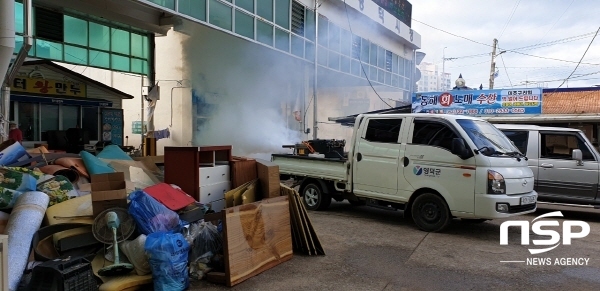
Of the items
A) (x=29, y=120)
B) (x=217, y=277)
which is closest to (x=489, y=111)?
(x=217, y=277)

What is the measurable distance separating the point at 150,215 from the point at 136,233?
26 centimetres

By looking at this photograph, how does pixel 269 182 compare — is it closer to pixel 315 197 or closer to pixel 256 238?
pixel 256 238

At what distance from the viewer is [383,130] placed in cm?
755

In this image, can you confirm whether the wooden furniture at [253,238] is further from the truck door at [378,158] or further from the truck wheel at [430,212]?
the truck wheel at [430,212]

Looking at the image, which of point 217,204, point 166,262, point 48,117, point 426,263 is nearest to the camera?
point 166,262

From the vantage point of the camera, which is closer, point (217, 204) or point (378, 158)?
point (217, 204)

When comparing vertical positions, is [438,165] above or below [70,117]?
below

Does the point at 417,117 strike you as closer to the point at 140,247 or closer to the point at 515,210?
the point at 515,210

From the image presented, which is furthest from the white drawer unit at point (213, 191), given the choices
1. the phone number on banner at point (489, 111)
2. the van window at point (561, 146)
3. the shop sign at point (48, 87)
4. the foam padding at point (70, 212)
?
the phone number on banner at point (489, 111)

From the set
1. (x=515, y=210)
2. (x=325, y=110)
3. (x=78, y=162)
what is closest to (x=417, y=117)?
(x=515, y=210)

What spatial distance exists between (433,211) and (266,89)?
49.2 ft

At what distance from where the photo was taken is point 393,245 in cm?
608

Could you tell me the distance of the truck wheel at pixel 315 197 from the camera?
857cm

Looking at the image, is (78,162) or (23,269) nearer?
(23,269)
